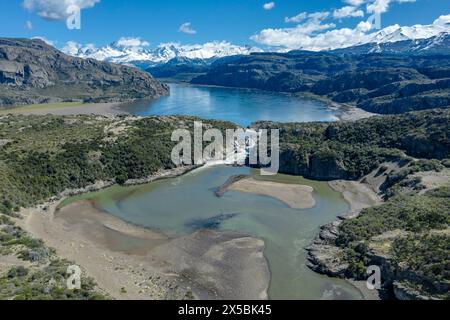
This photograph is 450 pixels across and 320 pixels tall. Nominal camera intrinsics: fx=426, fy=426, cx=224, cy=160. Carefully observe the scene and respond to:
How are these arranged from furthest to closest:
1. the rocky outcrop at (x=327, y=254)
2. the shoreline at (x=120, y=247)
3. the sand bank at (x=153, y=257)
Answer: the rocky outcrop at (x=327, y=254) < the shoreline at (x=120, y=247) < the sand bank at (x=153, y=257)

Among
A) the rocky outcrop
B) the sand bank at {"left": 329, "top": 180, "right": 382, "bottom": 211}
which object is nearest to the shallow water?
the rocky outcrop

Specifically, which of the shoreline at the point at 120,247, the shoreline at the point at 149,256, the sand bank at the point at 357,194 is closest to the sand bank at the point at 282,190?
the sand bank at the point at 357,194

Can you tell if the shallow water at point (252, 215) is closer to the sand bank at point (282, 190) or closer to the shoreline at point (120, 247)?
the sand bank at point (282, 190)

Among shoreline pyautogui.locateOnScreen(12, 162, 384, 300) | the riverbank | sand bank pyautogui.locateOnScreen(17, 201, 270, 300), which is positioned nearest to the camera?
sand bank pyautogui.locateOnScreen(17, 201, 270, 300)

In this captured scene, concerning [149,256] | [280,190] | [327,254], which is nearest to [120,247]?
[149,256]

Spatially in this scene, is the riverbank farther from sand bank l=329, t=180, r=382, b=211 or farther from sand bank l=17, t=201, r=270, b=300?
sand bank l=17, t=201, r=270, b=300

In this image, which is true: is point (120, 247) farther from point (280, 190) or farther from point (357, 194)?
point (357, 194)

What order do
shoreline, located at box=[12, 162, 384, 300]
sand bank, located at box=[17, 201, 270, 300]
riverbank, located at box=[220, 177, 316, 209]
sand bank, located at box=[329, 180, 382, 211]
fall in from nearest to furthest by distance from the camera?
sand bank, located at box=[17, 201, 270, 300], shoreline, located at box=[12, 162, 384, 300], sand bank, located at box=[329, 180, 382, 211], riverbank, located at box=[220, 177, 316, 209]
